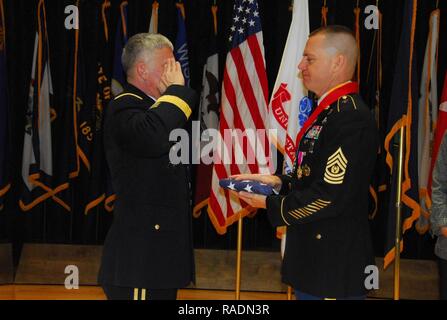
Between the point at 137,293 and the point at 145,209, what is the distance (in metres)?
0.36

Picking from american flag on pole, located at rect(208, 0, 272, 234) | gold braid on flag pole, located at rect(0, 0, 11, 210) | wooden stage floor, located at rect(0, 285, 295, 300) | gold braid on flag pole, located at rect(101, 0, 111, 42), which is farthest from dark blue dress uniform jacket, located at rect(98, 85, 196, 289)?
gold braid on flag pole, located at rect(101, 0, 111, 42)

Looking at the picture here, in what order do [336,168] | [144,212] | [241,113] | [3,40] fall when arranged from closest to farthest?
[336,168], [144,212], [241,113], [3,40]

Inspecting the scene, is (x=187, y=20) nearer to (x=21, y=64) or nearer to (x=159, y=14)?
(x=159, y=14)

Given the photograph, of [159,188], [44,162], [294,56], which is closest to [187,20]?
[294,56]

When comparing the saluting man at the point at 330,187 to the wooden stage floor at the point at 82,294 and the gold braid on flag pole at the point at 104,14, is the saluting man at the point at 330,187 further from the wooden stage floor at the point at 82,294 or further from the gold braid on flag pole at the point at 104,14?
the gold braid on flag pole at the point at 104,14

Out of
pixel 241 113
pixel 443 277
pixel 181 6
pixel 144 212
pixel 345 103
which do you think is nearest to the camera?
pixel 345 103

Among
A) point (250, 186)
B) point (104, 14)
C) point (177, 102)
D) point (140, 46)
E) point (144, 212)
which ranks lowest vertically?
point (144, 212)

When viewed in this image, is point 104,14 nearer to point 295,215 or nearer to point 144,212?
point 144,212

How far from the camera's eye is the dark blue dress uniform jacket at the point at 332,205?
2.06m

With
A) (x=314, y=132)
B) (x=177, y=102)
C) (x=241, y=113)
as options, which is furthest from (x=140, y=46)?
(x=241, y=113)

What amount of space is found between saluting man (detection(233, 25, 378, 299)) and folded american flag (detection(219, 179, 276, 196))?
7cm

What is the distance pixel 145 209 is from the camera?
7.68 ft

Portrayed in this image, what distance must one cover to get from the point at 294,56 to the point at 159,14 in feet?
4.97

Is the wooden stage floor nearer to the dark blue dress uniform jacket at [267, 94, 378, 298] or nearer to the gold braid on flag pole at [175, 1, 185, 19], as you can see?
the gold braid on flag pole at [175, 1, 185, 19]
